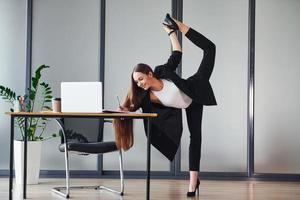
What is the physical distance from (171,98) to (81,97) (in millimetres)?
787

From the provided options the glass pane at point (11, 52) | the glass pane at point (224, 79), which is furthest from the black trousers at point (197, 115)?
the glass pane at point (11, 52)

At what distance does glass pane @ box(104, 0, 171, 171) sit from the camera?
5879 mm

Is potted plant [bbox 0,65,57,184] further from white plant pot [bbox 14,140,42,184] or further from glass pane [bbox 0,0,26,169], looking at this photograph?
glass pane [bbox 0,0,26,169]

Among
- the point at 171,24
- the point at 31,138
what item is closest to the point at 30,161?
the point at 31,138

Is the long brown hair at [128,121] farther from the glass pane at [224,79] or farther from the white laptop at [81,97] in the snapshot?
the glass pane at [224,79]

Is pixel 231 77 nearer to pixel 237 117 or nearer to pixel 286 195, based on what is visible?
pixel 237 117

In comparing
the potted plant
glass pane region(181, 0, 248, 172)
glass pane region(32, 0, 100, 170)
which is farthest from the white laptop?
glass pane region(181, 0, 248, 172)

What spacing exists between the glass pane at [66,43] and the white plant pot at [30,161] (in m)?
0.60

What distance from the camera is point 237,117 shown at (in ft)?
19.2

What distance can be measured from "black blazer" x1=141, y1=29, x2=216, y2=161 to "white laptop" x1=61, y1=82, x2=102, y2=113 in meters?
0.53

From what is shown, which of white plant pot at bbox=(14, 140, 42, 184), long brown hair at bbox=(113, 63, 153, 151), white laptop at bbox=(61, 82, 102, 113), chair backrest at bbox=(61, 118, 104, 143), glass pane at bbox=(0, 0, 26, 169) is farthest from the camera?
glass pane at bbox=(0, 0, 26, 169)

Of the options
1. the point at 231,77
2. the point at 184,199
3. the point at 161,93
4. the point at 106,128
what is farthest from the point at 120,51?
the point at 184,199

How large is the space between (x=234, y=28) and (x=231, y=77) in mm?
512

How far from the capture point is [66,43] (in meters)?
5.86
